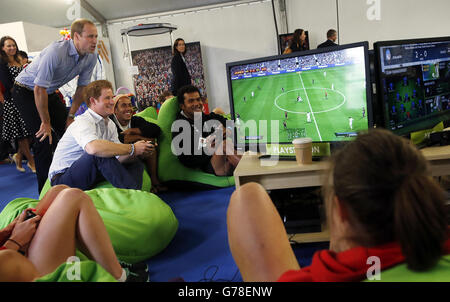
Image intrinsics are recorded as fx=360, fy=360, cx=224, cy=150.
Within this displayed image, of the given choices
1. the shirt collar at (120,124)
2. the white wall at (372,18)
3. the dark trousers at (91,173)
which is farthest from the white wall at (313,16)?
the dark trousers at (91,173)

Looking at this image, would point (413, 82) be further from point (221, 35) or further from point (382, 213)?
point (221, 35)

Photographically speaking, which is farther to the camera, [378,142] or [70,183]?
[70,183]

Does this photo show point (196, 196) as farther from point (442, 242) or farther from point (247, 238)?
point (442, 242)

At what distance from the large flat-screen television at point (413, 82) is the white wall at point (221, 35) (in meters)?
6.89

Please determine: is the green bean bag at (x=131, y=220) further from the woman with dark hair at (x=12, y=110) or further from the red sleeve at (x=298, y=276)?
the woman with dark hair at (x=12, y=110)

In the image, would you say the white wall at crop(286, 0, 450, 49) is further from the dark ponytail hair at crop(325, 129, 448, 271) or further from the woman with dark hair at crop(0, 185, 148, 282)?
the dark ponytail hair at crop(325, 129, 448, 271)

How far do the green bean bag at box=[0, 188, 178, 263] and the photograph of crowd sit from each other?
21.5 feet

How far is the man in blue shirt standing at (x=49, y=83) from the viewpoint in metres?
2.85

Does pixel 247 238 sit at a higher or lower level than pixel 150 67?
lower

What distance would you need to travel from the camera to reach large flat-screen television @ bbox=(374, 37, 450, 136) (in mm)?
1723

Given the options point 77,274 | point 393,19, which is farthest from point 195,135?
point 393,19
